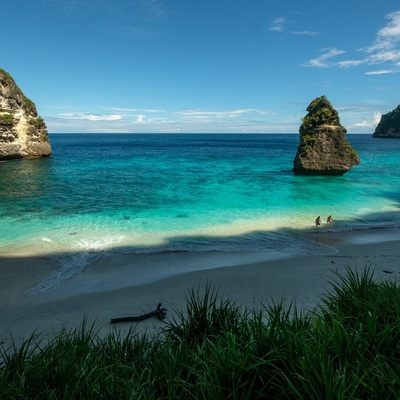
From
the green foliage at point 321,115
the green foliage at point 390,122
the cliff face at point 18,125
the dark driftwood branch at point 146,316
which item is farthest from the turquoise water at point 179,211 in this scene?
the green foliage at point 390,122

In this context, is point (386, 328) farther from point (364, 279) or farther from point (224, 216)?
point (224, 216)

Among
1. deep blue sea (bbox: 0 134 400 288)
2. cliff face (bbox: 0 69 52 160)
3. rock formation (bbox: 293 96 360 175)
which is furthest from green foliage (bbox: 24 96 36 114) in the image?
rock formation (bbox: 293 96 360 175)

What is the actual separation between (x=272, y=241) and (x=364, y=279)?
947cm

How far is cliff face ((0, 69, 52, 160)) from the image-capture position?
152 ft

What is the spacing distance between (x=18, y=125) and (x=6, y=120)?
9.84ft

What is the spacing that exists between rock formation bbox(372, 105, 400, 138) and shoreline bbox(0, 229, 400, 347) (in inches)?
7408

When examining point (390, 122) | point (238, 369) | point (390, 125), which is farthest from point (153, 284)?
point (390, 122)

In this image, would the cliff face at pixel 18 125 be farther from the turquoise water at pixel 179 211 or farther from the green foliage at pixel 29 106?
the turquoise water at pixel 179 211

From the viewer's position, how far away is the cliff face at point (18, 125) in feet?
152

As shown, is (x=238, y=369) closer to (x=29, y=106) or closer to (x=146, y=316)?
(x=146, y=316)

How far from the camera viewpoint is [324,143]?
1323 inches

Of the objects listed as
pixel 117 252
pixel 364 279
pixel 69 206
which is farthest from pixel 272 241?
pixel 69 206

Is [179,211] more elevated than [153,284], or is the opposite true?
[179,211]

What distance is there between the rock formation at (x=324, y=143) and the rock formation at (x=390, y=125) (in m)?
164
